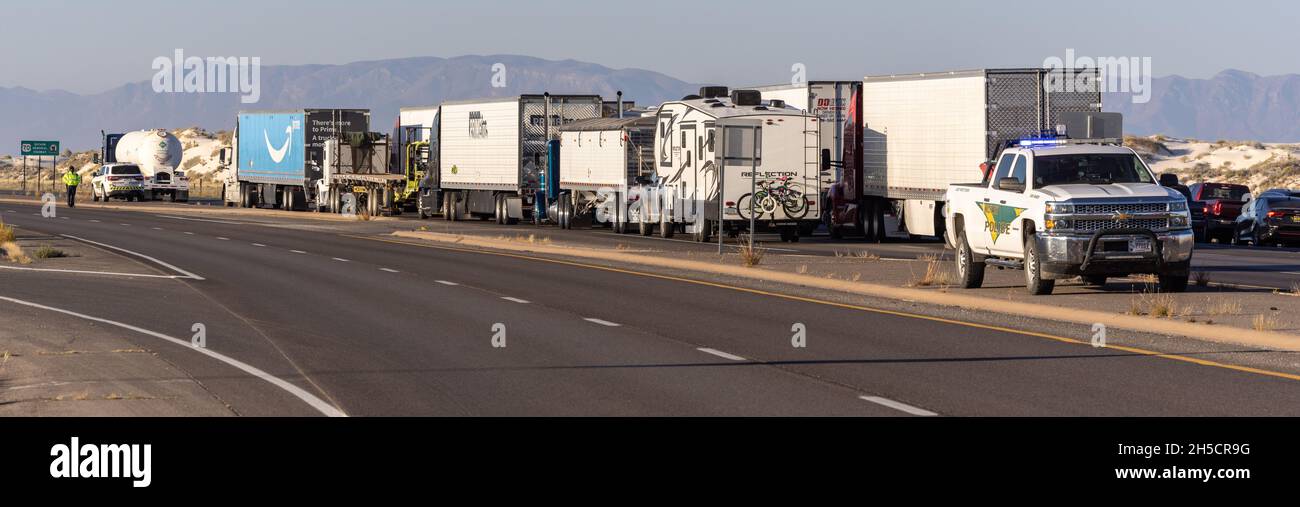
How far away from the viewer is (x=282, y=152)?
2640 inches

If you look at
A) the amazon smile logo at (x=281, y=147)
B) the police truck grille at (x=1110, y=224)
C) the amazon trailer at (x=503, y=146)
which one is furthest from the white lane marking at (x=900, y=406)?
the amazon smile logo at (x=281, y=147)

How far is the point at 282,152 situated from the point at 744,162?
1340 inches

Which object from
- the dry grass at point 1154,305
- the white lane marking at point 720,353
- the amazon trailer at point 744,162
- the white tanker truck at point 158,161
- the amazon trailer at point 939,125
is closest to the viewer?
the white lane marking at point 720,353

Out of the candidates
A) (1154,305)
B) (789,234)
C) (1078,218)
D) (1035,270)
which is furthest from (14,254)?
(1154,305)

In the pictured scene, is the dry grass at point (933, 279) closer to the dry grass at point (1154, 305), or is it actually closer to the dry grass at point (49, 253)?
the dry grass at point (1154, 305)

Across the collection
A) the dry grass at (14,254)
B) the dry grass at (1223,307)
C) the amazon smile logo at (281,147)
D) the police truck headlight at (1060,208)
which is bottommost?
the dry grass at (1223,307)

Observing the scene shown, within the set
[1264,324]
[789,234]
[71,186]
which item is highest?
[71,186]

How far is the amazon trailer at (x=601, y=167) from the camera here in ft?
141

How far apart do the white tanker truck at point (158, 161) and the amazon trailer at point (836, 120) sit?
5136cm

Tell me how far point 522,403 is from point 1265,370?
667cm

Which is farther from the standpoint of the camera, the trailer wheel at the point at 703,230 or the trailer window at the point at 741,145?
the trailer wheel at the point at 703,230

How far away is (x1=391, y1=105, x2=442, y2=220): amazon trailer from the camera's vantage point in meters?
57.0

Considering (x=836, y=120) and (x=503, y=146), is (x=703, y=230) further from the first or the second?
(x=503, y=146)

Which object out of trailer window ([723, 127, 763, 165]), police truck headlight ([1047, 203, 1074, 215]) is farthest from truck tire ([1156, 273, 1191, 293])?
trailer window ([723, 127, 763, 165])
